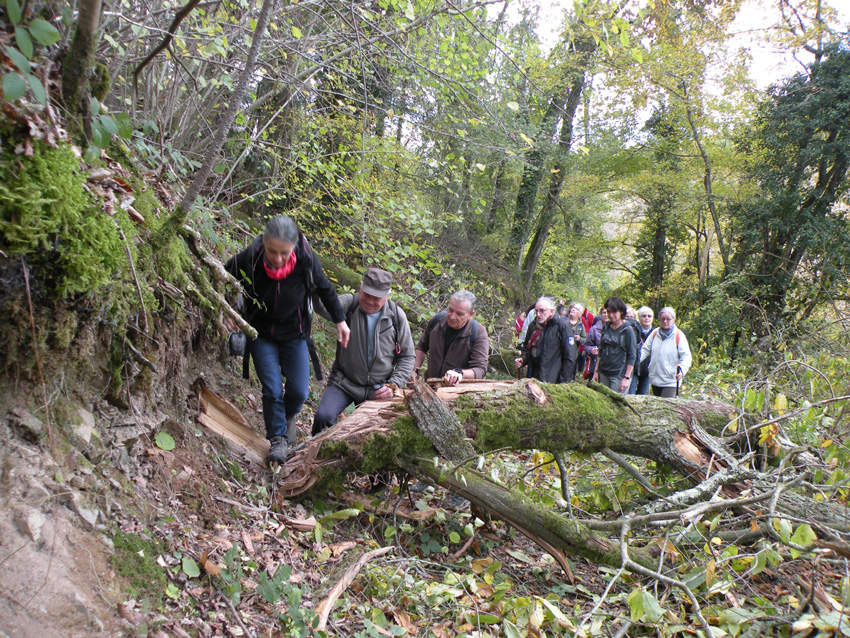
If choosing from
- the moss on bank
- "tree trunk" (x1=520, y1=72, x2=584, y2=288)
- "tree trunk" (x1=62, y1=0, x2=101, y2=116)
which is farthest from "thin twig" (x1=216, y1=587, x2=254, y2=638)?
"tree trunk" (x1=520, y1=72, x2=584, y2=288)

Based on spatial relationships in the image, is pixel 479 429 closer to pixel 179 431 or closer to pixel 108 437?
pixel 179 431

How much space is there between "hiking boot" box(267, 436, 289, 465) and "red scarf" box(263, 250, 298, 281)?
1368 millimetres

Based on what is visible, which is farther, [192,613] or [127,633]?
[192,613]

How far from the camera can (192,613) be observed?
2.36m

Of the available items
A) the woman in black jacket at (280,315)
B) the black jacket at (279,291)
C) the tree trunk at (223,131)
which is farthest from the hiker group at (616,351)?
the tree trunk at (223,131)

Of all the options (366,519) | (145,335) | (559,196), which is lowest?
(366,519)

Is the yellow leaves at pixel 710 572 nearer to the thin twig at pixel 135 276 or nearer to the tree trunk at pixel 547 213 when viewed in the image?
the thin twig at pixel 135 276

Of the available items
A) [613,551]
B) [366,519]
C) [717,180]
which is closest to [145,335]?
[366,519]

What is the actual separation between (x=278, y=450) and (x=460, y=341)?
82.0 inches

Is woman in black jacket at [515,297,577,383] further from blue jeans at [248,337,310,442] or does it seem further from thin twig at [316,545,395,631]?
thin twig at [316,545,395,631]

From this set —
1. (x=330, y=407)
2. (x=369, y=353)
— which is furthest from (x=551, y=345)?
(x=330, y=407)

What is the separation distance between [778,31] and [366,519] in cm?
1783

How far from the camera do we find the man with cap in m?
4.36

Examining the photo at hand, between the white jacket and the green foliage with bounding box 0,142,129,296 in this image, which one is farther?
the white jacket
